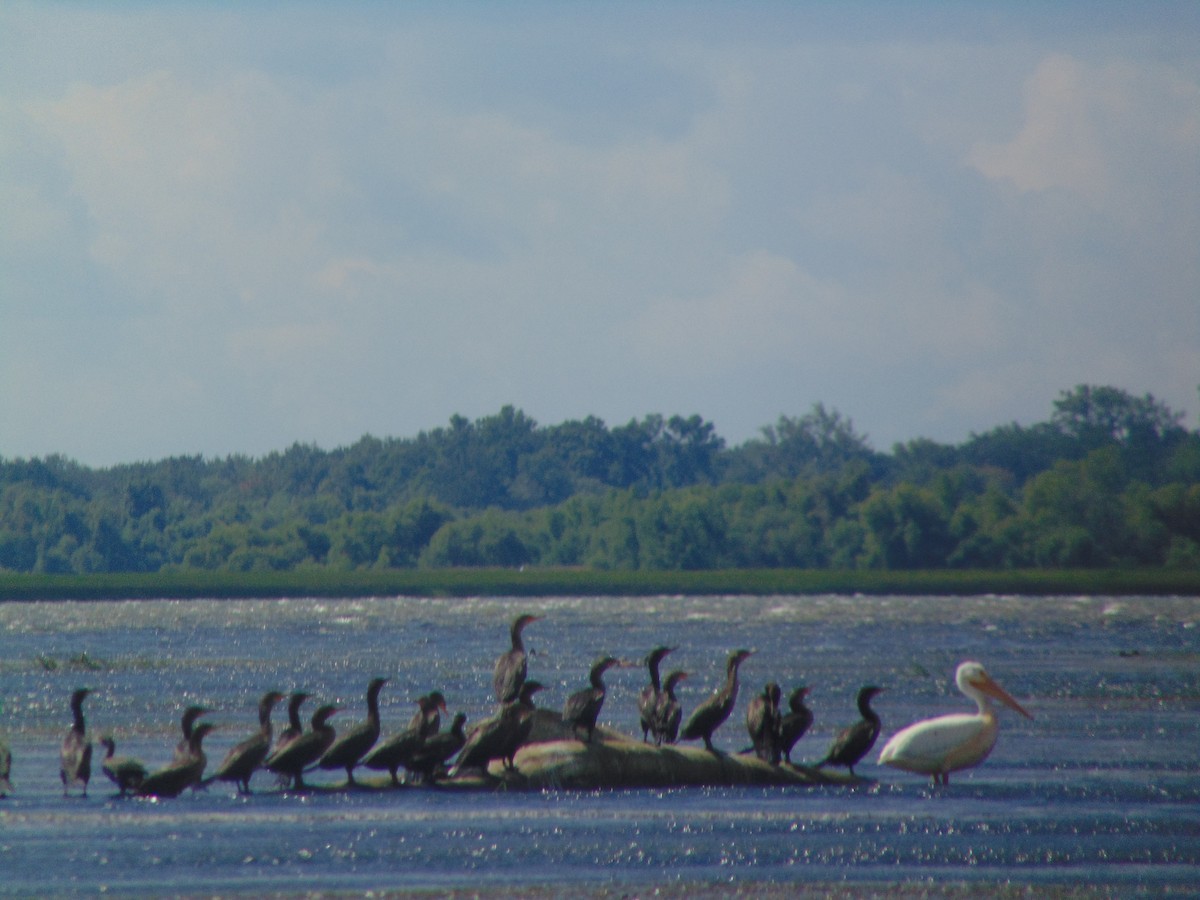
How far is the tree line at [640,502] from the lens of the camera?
111m

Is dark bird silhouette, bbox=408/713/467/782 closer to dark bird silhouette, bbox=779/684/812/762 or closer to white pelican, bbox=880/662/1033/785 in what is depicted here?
dark bird silhouette, bbox=779/684/812/762

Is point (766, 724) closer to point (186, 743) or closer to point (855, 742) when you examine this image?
point (855, 742)

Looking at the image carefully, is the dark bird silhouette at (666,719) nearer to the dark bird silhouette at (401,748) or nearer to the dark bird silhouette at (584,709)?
the dark bird silhouette at (584,709)

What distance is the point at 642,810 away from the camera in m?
14.4

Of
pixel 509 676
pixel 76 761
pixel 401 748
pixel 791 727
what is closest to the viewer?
pixel 76 761

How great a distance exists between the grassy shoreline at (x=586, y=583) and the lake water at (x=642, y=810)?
62.0m

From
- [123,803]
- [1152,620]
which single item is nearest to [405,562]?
[1152,620]

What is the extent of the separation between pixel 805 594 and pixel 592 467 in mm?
73989

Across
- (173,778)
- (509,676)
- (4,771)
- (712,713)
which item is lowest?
(173,778)

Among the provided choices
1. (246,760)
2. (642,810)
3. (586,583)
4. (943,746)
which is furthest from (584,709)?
(586,583)

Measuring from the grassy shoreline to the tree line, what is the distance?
4.68 metres

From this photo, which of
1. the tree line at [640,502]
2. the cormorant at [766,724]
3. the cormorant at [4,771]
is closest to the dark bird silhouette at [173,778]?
the cormorant at [4,771]

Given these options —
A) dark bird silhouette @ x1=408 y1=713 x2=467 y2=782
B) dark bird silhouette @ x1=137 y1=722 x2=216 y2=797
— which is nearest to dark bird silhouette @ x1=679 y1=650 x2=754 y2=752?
dark bird silhouette @ x1=408 y1=713 x2=467 y2=782

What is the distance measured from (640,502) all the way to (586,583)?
1069 inches
